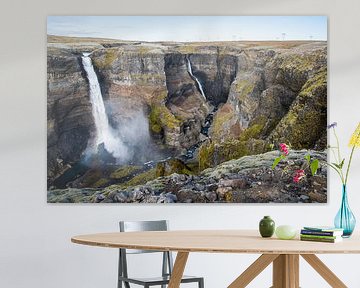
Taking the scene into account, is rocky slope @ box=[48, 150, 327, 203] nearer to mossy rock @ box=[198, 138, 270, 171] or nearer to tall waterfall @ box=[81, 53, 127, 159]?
mossy rock @ box=[198, 138, 270, 171]

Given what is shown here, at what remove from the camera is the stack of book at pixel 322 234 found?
435 centimetres

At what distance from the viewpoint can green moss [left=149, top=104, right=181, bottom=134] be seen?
674 centimetres

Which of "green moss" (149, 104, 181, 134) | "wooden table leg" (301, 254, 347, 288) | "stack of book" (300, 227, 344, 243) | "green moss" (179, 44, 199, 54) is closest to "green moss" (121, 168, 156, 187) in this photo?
"green moss" (149, 104, 181, 134)

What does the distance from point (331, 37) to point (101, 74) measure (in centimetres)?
187

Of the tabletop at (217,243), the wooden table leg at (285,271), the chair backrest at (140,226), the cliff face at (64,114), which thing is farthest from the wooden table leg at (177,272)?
the cliff face at (64,114)

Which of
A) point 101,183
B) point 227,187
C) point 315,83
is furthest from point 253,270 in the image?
point 315,83

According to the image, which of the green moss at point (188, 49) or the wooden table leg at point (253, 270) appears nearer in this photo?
the wooden table leg at point (253, 270)

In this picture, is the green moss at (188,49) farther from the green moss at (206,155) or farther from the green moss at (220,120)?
the green moss at (206,155)

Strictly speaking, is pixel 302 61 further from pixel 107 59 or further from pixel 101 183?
pixel 101 183

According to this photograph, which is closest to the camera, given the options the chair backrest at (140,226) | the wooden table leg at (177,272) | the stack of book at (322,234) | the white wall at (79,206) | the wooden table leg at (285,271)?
the stack of book at (322,234)

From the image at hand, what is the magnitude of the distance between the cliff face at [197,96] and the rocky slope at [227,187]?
96 millimetres

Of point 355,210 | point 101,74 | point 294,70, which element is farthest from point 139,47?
point 355,210

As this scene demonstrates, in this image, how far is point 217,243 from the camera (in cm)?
427

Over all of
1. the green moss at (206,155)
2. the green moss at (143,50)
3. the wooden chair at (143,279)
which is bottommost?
the wooden chair at (143,279)
